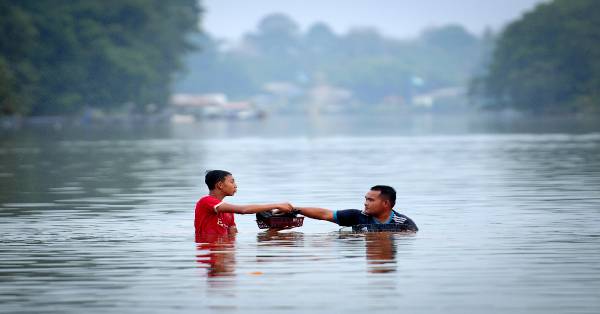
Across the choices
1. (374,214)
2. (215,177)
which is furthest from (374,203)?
(215,177)

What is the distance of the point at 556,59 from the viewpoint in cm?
13875

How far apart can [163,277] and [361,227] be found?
4328 mm

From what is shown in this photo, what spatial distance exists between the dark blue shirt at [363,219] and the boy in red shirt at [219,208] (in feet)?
2.44

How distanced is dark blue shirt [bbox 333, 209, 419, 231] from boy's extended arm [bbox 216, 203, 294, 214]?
0.73 m

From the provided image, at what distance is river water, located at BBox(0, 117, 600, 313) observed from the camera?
41.9 ft

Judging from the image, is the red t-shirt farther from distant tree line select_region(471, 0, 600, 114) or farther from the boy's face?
distant tree line select_region(471, 0, 600, 114)

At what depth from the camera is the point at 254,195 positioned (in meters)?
28.1

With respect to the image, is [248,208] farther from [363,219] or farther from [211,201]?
[363,219]

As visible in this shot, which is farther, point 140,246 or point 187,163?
point 187,163

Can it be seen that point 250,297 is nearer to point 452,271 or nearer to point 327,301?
point 327,301

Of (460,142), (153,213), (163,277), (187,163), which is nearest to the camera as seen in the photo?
(163,277)

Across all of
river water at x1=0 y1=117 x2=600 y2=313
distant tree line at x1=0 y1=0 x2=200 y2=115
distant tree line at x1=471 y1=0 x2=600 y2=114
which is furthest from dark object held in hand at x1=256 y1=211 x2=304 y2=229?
distant tree line at x1=471 y1=0 x2=600 y2=114

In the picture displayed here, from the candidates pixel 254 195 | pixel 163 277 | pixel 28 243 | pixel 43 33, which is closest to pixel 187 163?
pixel 254 195

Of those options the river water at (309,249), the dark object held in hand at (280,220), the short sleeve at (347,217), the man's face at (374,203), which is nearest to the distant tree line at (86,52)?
the river water at (309,249)
